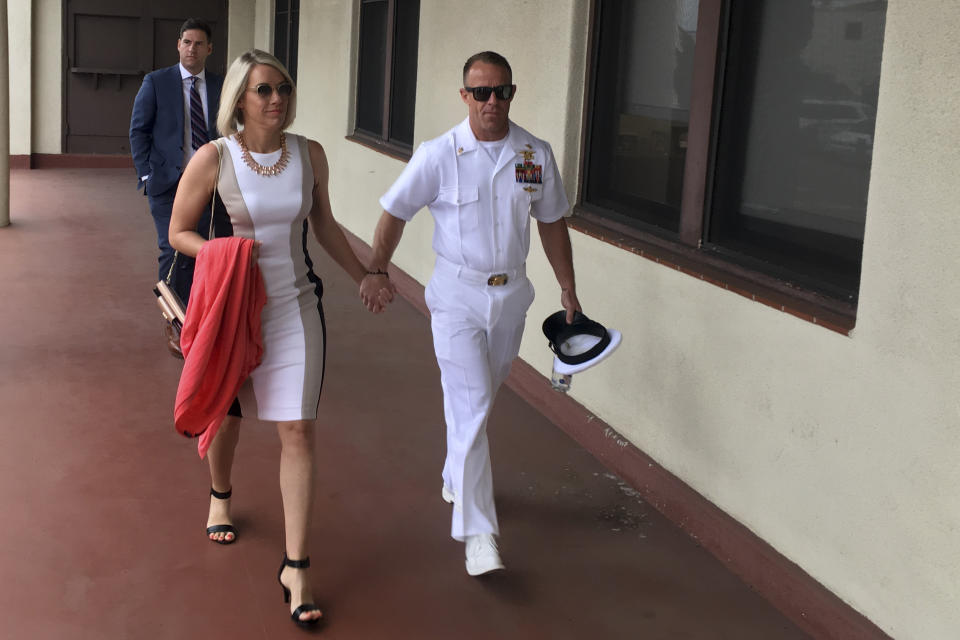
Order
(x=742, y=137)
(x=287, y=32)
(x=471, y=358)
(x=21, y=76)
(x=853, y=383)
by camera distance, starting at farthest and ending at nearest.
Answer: (x=21, y=76), (x=287, y=32), (x=742, y=137), (x=471, y=358), (x=853, y=383)

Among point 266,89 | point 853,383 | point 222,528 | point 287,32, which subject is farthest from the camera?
point 287,32

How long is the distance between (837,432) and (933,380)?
460 millimetres

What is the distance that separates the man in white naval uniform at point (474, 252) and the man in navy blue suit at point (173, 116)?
7.59 ft

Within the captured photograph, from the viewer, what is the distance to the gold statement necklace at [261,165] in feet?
11.6

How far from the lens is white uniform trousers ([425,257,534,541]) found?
12.5ft

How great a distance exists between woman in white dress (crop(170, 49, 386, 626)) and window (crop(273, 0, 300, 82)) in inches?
419

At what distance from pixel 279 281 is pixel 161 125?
278 centimetres

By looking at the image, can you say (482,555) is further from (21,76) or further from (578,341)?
(21,76)

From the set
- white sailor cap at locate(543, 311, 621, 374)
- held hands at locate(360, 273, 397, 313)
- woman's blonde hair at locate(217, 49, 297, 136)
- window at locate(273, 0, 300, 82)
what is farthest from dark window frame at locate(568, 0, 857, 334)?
window at locate(273, 0, 300, 82)

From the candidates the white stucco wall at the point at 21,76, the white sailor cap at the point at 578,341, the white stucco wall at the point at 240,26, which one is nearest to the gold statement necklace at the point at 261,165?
the white sailor cap at the point at 578,341

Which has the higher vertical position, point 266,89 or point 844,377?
point 266,89

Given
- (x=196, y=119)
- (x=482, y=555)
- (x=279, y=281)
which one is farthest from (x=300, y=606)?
(x=196, y=119)

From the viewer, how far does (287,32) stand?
14586 mm

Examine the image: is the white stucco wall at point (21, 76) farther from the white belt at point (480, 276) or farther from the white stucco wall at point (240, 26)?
the white belt at point (480, 276)
